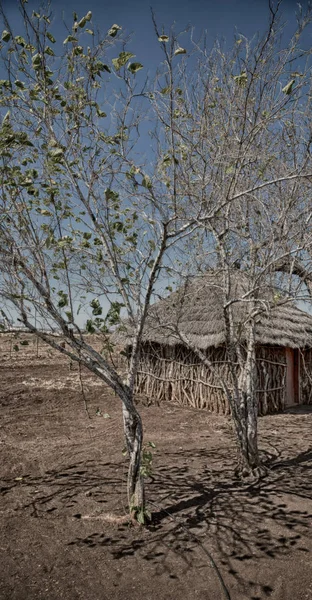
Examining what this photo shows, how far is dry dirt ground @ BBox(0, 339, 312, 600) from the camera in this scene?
3.41m

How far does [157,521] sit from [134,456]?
2.27ft

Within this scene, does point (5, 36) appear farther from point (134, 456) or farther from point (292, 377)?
point (292, 377)

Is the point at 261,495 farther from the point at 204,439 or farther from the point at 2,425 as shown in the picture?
the point at 2,425

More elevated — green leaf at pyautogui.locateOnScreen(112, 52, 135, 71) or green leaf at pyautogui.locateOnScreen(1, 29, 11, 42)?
green leaf at pyautogui.locateOnScreen(1, 29, 11, 42)

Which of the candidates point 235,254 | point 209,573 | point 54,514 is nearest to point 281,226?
point 235,254

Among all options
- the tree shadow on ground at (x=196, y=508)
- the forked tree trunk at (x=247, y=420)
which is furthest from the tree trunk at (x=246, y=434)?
the tree shadow on ground at (x=196, y=508)

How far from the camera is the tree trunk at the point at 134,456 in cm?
430

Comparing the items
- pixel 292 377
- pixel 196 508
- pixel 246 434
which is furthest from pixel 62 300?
pixel 292 377

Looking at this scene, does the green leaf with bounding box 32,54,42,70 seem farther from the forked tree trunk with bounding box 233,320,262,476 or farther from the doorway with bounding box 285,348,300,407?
the doorway with bounding box 285,348,300,407

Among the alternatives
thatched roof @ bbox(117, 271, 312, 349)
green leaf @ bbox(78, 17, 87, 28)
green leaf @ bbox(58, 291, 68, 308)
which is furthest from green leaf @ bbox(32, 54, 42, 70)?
thatched roof @ bbox(117, 271, 312, 349)

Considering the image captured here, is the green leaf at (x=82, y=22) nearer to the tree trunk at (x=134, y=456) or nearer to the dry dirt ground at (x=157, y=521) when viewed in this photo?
the tree trunk at (x=134, y=456)

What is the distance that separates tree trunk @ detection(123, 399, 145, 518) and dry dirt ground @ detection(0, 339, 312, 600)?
23cm

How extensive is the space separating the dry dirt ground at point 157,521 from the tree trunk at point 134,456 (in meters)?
0.23

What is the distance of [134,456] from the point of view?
436 cm
